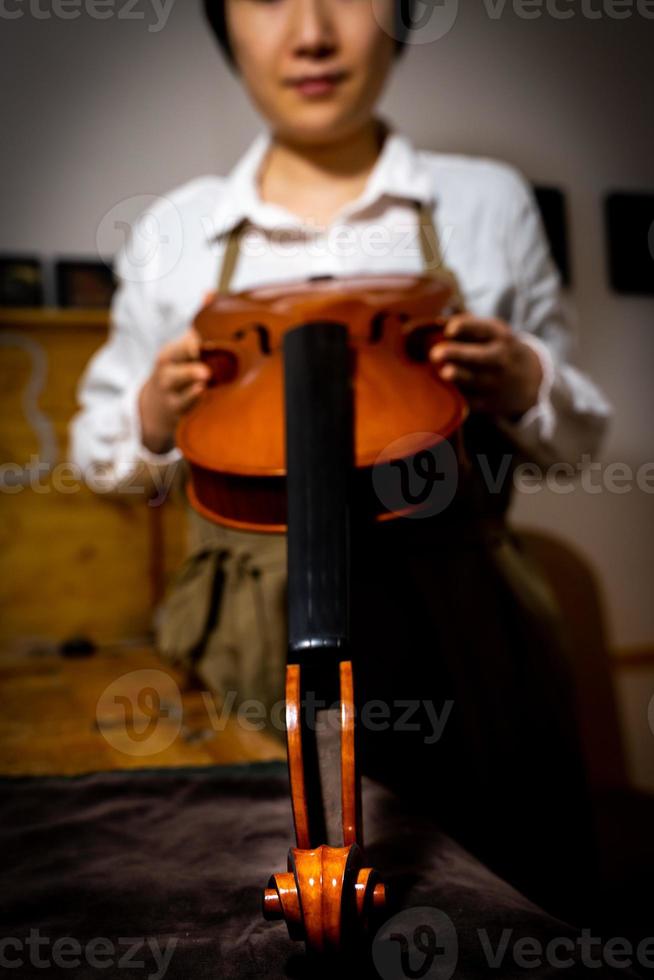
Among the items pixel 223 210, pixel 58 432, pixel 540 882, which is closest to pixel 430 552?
pixel 540 882

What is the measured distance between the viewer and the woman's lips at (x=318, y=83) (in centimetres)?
82

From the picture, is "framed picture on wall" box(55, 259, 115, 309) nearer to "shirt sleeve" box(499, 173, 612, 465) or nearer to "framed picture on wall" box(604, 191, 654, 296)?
"shirt sleeve" box(499, 173, 612, 465)

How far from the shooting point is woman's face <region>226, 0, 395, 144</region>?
2.66 ft

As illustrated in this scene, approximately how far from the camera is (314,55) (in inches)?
31.9

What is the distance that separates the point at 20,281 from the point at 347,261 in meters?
0.65

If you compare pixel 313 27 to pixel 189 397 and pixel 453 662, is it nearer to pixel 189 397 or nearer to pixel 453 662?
pixel 189 397

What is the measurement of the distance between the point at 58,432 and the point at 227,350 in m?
0.71

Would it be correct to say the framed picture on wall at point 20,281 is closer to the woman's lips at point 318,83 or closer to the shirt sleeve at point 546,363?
the woman's lips at point 318,83

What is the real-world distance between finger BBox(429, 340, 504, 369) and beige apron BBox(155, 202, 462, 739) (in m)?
0.20

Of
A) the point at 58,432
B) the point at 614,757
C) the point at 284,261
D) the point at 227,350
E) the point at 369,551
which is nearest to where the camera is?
the point at 227,350

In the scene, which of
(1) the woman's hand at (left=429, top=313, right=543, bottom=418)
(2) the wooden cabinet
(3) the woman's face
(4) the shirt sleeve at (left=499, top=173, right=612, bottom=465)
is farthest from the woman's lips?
(2) the wooden cabinet

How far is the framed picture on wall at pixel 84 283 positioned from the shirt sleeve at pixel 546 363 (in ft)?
2.23

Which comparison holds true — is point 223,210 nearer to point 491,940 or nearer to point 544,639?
point 544,639

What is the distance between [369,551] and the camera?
2.47 ft
